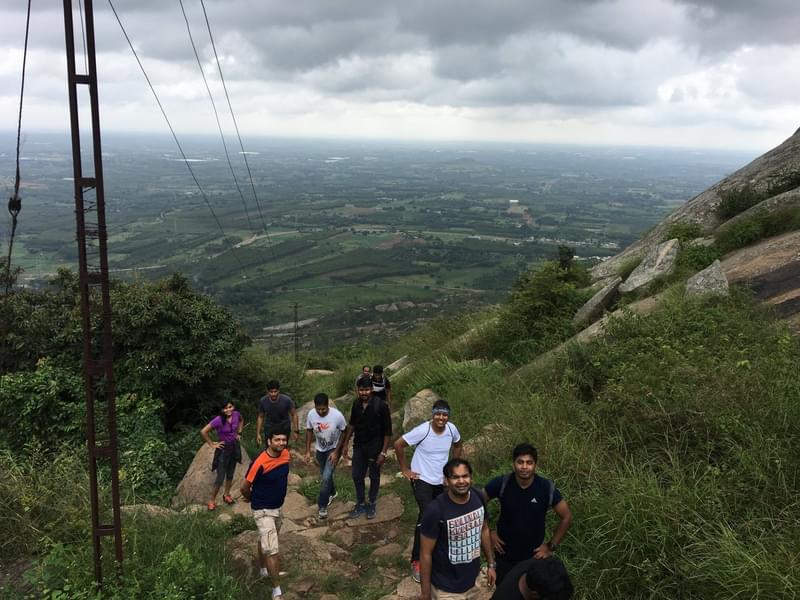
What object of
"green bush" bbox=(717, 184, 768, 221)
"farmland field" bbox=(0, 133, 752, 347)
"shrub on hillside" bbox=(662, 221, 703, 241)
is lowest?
"farmland field" bbox=(0, 133, 752, 347)

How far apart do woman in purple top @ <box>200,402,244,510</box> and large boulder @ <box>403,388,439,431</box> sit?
105 inches

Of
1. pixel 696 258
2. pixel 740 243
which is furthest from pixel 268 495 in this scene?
pixel 740 243

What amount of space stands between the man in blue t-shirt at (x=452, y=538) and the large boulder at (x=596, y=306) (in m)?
6.34

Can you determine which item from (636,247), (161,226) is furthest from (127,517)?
(161,226)

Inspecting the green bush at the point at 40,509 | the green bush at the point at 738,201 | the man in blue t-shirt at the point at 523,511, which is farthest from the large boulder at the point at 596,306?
the green bush at the point at 40,509

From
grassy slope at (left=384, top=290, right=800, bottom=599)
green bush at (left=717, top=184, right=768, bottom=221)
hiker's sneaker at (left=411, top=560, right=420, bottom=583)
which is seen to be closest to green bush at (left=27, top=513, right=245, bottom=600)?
hiker's sneaker at (left=411, top=560, right=420, bottom=583)

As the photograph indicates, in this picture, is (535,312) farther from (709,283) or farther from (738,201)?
(738,201)

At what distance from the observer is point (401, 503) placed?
5.61 meters

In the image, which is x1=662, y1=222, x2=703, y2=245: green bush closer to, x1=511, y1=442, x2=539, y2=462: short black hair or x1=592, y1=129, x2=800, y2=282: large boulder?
x1=592, y1=129, x2=800, y2=282: large boulder

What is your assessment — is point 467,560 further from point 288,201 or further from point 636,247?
point 288,201

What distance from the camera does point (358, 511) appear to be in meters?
5.34

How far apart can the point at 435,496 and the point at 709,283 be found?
559 cm

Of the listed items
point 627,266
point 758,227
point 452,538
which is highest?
point 758,227

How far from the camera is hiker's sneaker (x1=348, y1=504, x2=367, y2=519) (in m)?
5.32
